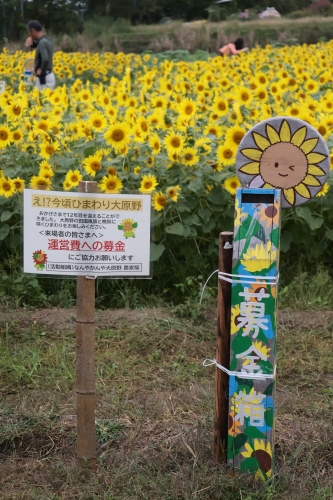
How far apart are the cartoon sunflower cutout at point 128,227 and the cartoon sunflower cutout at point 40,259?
301 mm

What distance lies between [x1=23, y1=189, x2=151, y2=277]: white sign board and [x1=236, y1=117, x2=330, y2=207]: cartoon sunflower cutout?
0.50 metres

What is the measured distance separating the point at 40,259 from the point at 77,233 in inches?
6.7

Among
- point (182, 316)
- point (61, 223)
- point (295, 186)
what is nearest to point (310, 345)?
point (182, 316)

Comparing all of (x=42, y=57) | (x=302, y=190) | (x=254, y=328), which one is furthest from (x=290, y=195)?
(x=42, y=57)

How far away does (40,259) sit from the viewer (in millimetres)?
2979

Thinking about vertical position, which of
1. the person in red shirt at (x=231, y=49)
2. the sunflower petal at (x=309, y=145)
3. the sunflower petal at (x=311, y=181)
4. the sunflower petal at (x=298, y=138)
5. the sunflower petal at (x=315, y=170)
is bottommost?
the sunflower petal at (x=311, y=181)

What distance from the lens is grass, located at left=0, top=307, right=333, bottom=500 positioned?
303cm

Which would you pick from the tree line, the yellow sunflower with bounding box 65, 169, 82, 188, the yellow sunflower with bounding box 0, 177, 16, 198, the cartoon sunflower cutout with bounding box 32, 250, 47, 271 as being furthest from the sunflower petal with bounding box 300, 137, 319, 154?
the tree line

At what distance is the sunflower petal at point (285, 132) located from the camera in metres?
3.04

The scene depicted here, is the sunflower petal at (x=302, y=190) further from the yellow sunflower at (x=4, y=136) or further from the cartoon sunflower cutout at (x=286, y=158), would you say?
the yellow sunflower at (x=4, y=136)

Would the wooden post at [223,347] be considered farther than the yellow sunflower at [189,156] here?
No

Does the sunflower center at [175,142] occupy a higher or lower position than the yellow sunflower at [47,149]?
higher

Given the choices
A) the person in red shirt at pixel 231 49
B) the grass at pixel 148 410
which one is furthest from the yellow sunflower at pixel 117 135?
the person in red shirt at pixel 231 49

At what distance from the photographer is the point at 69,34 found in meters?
21.2
